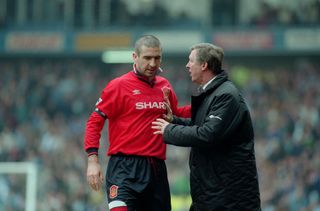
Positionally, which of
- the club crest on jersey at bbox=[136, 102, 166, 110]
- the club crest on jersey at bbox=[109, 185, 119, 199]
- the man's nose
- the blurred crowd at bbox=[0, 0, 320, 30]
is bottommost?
the club crest on jersey at bbox=[109, 185, 119, 199]

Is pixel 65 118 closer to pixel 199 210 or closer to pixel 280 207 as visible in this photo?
pixel 280 207

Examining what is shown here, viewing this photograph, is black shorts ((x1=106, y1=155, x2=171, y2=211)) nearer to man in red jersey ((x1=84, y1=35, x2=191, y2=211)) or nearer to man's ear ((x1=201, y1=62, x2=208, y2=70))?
man in red jersey ((x1=84, y1=35, x2=191, y2=211))

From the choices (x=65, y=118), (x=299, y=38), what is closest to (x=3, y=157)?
(x=65, y=118)

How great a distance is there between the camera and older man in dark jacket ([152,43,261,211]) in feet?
19.7

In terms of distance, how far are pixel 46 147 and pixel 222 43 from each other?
5986 millimetres

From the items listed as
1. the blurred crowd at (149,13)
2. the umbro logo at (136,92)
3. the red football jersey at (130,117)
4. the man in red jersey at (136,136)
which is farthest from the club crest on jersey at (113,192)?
the blurred crowd at (149,13)

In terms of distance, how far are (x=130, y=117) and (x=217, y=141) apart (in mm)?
916

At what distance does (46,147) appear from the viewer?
20484mm

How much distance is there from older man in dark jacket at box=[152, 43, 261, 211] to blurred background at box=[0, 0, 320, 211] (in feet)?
40.0

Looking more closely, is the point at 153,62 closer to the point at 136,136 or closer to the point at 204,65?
the point at 204,65

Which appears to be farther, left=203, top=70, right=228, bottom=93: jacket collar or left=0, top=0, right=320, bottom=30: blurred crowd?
left=0, top=0, right=320, bottom=30: blurred crowd

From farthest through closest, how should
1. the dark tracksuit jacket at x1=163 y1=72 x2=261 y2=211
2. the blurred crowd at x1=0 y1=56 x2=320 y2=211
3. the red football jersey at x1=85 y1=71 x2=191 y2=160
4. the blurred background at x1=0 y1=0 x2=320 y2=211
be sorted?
the blurred background at x1=0 y1=0 x2=320 y2=211 < the blurred crowd at x1=0 y1=56 x2=320 y2=211 < the red football jersey at x1=85 y1=71 x2=191 y2=160 < the dark tracksuit jacket at x1=163 y1=72 x2=261 y2=211

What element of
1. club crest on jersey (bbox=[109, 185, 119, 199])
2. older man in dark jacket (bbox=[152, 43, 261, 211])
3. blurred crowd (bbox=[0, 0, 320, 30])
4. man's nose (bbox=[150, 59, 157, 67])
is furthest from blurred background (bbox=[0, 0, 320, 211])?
older man in dark jacket (bbox=[152, 43, 261, 211])

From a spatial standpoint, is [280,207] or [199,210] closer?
[199,210]
